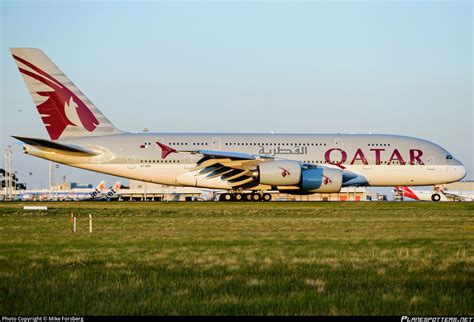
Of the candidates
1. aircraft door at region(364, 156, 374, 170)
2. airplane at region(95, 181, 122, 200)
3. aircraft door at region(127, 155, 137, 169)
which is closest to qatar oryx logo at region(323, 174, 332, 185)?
aircraft door at region(364, 156, 374, 170)

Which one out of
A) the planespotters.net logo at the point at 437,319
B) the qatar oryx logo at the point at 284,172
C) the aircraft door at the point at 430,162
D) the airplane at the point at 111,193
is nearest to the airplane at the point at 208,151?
the qatar oryx logo at the point at 284,172

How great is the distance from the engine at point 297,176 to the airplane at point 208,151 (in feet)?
0.19

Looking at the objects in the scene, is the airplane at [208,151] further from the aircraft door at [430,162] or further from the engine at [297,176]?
the aircraft door at [430,162]

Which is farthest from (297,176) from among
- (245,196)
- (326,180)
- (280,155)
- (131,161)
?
(131,161)

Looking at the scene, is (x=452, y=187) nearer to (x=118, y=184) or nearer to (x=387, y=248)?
(x=118, y=184)

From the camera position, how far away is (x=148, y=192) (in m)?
95.6

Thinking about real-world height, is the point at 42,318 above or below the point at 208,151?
below

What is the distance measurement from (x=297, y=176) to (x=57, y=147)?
47.1 ft

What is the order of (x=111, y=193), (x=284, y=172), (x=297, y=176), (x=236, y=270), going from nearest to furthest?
(x=236, y=270)
(x=284, y=172)
(x=297, y=176)
(x=111, y=193)

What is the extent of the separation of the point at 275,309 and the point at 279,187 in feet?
112

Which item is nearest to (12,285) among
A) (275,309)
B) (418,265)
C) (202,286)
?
(202,286)

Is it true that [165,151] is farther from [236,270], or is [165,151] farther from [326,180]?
[236,270]

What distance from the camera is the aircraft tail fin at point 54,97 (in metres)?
43.1

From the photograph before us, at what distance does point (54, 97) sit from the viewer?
142 feet
